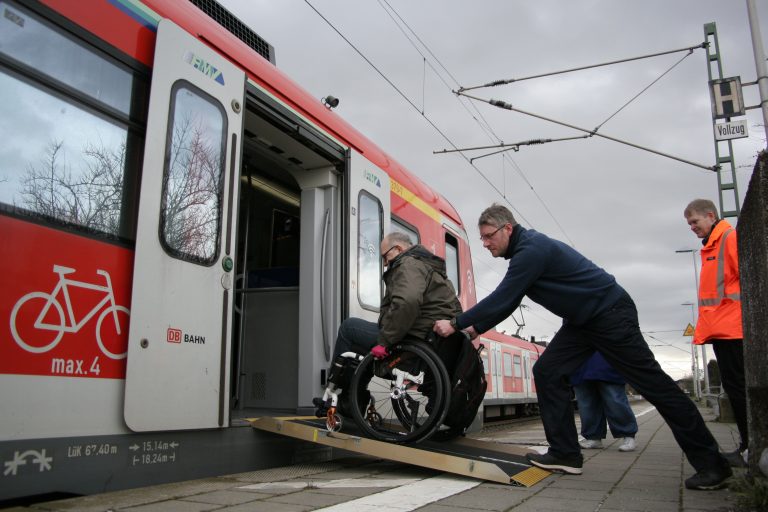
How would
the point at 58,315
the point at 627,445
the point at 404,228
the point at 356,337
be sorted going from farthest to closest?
the point at 404,228
the point at 627,445
the point at 356,337
the point at 58,315

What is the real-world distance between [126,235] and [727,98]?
1038cm

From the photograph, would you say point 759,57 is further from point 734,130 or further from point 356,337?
point 356,337

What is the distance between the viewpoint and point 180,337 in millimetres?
3197

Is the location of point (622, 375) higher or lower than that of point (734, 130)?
lower

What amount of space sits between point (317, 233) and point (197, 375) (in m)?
1.97

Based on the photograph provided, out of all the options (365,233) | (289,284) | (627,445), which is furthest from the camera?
(289,284)

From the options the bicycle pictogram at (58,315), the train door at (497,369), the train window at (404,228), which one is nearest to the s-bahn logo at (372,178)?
the train window at (404,228)

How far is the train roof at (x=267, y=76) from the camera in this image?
3.53 m

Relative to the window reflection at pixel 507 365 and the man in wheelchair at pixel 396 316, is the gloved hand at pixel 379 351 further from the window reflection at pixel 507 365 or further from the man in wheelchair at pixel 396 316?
the window reflection at pixel 507 365

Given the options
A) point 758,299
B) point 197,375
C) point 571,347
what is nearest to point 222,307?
point 197,375

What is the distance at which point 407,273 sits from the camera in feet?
13.3

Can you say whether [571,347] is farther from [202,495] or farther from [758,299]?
[202,495]

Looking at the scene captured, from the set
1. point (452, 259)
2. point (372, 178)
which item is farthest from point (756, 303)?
point (452, 259)

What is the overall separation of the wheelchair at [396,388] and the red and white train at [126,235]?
48 centimetres
